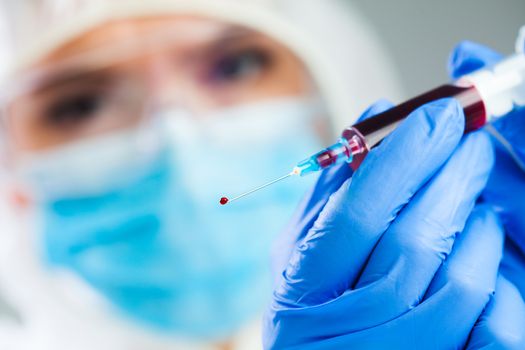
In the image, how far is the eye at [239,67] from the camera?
1.38 metres

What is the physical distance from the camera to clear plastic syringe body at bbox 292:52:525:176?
2.16 feet

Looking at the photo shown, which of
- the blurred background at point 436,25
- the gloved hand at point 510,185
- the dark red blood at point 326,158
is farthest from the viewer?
the blurred background at point 436,25

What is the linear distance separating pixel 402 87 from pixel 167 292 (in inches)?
33.5

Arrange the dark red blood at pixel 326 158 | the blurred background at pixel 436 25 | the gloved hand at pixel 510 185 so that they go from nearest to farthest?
1. the dark red blood at pixel 326 158
2. the gloved hand at pixel 510 185
3. the blurred background at pixel 436 25

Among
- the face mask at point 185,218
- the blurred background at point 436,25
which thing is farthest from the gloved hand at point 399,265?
the blurred background at point 436,25

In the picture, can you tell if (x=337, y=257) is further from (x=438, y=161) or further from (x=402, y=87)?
(x=402, y=87)

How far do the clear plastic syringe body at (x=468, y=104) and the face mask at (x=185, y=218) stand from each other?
70 cm

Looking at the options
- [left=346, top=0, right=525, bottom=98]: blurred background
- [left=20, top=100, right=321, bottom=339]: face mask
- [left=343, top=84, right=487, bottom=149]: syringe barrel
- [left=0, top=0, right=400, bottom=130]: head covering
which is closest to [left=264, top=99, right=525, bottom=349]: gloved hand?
[left=343, top=84, right=487, bottom=149]: syringe barrel

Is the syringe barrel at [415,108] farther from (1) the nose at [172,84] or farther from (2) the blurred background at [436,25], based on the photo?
(2) the blurred background at [436,25]

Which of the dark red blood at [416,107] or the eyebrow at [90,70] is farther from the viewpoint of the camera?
the eyebrow at [90,70]

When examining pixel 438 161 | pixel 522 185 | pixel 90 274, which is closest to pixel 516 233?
pixel 522 185

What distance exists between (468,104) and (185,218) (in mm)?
791

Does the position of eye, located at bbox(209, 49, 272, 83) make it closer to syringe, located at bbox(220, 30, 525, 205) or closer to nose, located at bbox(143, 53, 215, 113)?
nose, located at bbox(143, 53, 215, 113)

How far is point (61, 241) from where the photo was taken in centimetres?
140
